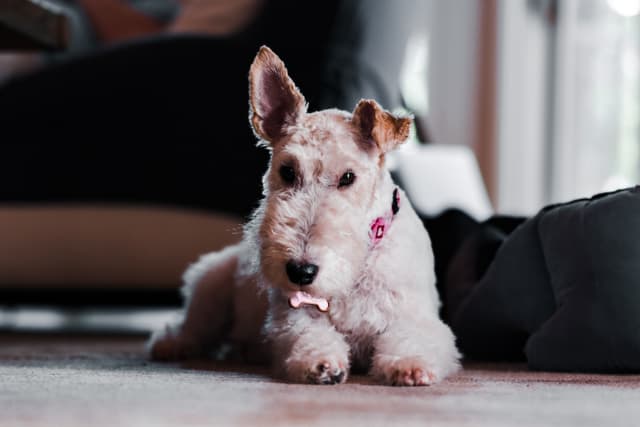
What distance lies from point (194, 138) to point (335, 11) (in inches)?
19.3

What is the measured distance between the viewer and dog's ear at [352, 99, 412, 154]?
1374 mm

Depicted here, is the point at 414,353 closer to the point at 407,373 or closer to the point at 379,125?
the point at 407,373

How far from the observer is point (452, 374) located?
148 centimetres

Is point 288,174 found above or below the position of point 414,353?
above

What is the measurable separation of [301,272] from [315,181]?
0.18 metres

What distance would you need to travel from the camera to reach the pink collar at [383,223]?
143 centimetres

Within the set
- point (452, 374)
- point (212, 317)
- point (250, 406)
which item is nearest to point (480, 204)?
point (212, 317)

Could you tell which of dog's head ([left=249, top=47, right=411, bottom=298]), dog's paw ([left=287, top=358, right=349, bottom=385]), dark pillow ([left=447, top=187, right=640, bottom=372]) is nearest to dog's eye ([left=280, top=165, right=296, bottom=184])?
dog's head ([left=249, top=47, right=411, bottom=298])

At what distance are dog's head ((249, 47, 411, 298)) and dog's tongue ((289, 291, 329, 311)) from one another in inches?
1.7

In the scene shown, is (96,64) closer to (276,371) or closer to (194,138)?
(194,138)

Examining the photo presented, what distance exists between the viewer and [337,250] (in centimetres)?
129

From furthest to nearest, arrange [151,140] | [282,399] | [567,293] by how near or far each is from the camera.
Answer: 1. [151,140]
2. [567,293]
3. [282,399]

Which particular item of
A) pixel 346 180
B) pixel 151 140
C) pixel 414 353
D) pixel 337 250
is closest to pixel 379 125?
pixel 346 180

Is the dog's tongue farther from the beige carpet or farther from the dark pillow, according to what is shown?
the dark pillow
